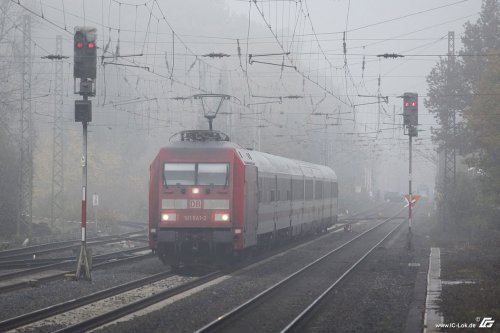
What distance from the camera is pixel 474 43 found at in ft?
167

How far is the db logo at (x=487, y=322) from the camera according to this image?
39.5 feet

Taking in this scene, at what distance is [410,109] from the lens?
96.8ft

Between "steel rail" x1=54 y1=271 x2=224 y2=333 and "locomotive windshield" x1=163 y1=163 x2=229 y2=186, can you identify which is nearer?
"steel rail" x1=54 y1=271 x2=224 y2=333

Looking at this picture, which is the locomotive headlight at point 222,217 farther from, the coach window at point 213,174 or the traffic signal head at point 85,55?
the traffic signal head at point 85,55

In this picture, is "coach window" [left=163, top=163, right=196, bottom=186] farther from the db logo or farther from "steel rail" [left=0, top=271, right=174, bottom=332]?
the db logo

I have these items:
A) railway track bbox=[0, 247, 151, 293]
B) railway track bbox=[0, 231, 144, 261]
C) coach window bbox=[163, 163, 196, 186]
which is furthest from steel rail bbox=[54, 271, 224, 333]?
railway track bbox=[0, 231, 144, 261]

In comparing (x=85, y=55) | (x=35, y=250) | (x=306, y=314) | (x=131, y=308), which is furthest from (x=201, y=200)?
(x=35, y=250)

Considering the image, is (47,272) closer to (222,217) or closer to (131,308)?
(222,217)

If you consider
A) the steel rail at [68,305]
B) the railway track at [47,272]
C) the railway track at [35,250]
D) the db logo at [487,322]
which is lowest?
the railway track at [35,250]

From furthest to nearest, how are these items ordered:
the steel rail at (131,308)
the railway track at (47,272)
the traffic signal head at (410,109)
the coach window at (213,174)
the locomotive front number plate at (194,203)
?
the traffic signal head at (410,109) → the coach window at (213,174) → the locomotive front number plate at (194,203) → the railway track at (47,272) → the steel rail at (131,308)

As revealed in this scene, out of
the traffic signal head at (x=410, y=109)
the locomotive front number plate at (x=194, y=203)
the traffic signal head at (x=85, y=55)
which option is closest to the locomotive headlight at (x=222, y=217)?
the locomotive front number plate at (x=194, y=203)

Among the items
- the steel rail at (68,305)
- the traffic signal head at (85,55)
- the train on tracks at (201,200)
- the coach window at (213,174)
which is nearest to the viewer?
the steel rail at (68,305)

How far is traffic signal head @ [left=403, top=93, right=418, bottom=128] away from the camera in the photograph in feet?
95.3

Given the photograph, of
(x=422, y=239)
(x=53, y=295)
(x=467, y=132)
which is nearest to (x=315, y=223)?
(x=422, y=239)
